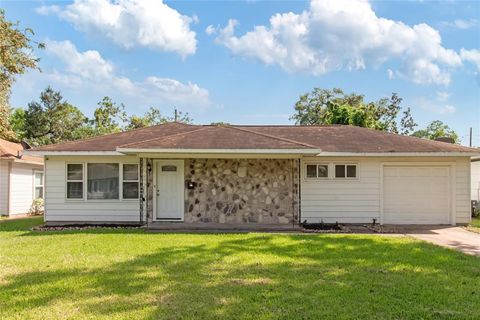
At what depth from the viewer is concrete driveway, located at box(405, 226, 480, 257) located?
Result: 890cm

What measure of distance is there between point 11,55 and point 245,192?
1206 centimetres

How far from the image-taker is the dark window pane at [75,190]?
520 inches

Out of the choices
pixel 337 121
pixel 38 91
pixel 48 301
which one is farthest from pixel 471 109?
pixel 38 91

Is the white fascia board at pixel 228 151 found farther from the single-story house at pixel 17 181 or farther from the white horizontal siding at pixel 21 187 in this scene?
the white horizontal siding at pixel 21 187

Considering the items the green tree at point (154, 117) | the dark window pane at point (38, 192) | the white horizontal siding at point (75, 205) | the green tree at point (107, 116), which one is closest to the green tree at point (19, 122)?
the green tree at point (107, 116)

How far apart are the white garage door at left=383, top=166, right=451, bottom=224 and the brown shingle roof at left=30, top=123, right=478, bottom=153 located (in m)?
0.90

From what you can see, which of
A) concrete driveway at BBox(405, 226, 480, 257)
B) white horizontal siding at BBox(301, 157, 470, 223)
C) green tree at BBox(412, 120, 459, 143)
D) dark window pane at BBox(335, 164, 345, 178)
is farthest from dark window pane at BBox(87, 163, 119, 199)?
green tree at BBox(412, 120, 459, 143)

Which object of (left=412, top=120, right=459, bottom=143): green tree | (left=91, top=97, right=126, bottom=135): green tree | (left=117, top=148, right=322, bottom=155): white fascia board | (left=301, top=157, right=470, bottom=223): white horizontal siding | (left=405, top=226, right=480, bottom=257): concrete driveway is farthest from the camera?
(left=412, top=120, right=459, bottom=143): green tree

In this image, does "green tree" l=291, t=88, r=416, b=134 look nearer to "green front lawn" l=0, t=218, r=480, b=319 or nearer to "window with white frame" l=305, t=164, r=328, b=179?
"window with white frame" l=305, t=164, r=328, b=179

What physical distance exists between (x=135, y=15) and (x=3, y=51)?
6.11 m

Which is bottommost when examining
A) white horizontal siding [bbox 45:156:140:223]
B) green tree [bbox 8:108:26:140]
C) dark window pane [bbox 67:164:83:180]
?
white horizontal siding [bbox 45:156:140:223]

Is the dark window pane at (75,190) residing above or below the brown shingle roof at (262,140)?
below

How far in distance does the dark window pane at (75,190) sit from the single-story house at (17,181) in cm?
405

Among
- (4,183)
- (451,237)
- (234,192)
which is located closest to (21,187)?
(4,183)
